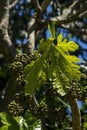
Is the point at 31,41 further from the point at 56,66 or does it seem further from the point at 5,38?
the point at 56,66

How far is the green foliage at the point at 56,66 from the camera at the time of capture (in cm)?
218

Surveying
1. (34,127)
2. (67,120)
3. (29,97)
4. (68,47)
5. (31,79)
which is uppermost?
(68,47)

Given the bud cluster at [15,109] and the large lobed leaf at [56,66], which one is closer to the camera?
the large lobed leaf at [56,66]

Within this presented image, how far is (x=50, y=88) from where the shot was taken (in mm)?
2650

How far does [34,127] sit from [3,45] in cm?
114

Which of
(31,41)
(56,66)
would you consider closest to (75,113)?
(56,66)

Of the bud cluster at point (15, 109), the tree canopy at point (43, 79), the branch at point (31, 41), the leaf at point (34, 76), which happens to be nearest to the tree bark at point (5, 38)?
the tree canopy at point (43, 79)

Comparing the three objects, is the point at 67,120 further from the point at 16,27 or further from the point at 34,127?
the point at 16,27

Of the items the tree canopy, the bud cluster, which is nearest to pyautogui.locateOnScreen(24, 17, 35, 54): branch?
the tree canopy

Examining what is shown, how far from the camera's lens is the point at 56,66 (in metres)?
2.20

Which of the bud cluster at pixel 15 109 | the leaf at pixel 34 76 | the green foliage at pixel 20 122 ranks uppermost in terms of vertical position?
the leaf at pixel 34 76

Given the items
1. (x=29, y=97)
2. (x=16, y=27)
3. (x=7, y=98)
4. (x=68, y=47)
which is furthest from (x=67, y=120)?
(x=16, y=27)

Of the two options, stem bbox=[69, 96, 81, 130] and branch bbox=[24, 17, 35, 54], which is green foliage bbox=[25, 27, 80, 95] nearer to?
stem bbox=[69, 96, 81, 130]

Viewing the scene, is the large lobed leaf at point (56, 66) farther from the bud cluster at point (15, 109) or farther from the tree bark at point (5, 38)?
the tree bark at point (5, 38)
